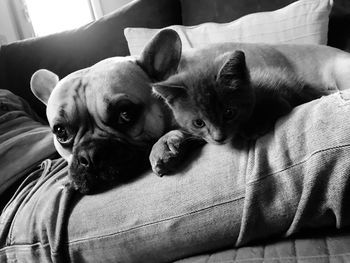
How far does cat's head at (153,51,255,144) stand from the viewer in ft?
2.69

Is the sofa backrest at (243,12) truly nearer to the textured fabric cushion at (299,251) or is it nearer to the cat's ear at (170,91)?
the cat's ear at (170,91)

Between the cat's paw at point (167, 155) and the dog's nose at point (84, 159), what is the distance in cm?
17

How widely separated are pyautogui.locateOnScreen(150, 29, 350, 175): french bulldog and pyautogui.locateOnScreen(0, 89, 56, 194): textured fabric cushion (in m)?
0.58

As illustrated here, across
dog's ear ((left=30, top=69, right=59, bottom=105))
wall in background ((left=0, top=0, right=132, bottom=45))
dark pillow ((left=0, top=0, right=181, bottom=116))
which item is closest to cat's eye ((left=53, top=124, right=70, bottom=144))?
dog's ear ((left=30, top=69, right=59, bottom=105))

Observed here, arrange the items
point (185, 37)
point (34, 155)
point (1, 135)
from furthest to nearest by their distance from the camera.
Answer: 1. point (185, 37)
2. point (1, 135)
3. point (34, 155)

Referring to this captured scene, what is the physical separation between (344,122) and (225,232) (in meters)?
0.31

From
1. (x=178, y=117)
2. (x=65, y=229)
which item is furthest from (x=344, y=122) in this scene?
(x=65, y=229)

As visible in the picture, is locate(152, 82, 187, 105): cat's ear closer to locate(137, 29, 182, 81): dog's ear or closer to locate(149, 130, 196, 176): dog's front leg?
locate(149, 130, 196, 176): dog's front leg

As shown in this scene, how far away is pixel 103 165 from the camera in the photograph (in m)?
0.92

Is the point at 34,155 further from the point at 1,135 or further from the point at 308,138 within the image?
the point at 308,138

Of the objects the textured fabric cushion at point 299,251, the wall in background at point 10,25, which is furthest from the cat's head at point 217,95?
the wall in background at point 10,25

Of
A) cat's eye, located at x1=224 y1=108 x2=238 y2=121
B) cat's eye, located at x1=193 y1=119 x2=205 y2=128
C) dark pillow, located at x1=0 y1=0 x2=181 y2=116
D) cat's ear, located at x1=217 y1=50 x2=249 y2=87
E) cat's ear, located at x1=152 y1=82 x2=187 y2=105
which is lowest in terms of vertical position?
dark pillow, located at x1=0 y1=0 x2=181 y2=116

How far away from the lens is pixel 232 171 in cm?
74

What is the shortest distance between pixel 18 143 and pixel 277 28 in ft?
3.65
